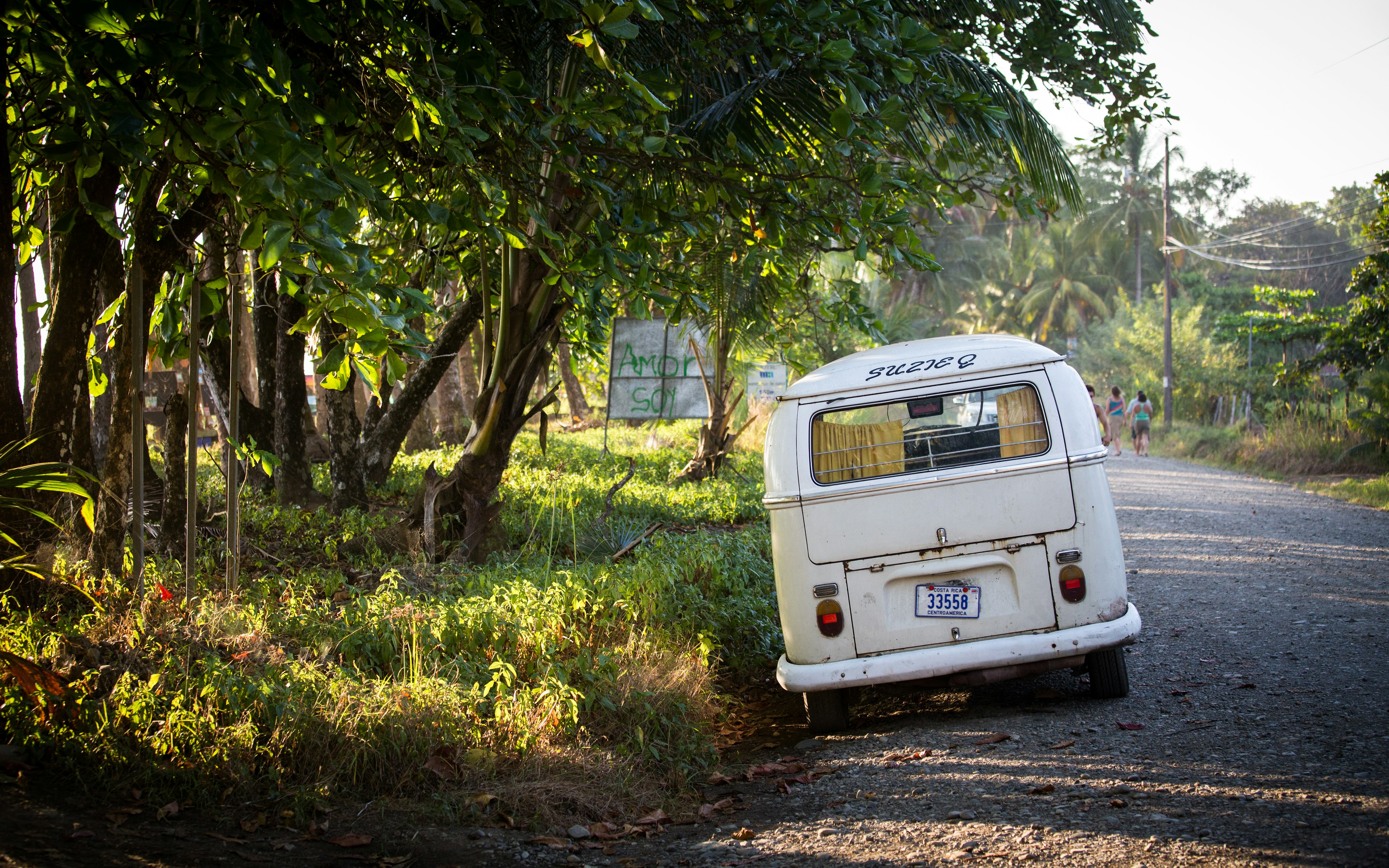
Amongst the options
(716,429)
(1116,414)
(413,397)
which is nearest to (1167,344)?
(1116,414)

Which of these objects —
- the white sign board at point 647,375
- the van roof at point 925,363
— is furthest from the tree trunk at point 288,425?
the van roof at point 925,363

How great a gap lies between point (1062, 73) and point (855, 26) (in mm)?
4183

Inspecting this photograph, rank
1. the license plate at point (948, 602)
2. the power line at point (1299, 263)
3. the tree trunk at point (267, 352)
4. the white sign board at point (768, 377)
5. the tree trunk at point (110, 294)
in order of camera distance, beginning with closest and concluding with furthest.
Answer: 1. the license plate at point (948, 602)
2. the tree trunk at point (110, 294)
3. the tree trunk at point (267, 352)
4. the white sign board at point (768, 377)
5. the power line at point (1299, 263)

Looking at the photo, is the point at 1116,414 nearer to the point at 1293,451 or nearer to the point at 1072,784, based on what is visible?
the point at 1293,451

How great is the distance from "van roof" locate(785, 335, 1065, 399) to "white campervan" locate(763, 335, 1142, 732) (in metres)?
0.01

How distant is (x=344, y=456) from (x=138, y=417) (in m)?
5.02

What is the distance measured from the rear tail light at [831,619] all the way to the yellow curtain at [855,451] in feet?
2.13

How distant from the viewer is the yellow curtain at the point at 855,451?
17.1ft

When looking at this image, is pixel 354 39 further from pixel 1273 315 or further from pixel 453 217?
pixel 1273 315

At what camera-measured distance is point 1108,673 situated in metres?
5.02

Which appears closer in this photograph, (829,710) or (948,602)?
(948,602)

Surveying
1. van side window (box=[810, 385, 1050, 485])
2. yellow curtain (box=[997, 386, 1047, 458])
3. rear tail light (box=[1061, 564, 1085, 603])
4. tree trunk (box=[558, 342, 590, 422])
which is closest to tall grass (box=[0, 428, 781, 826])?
van side window (box=[810, 385, 1050, 485])

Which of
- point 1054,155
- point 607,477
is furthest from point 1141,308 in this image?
point 1054,155

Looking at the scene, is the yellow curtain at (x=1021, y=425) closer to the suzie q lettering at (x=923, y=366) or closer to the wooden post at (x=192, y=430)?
the suzie q lettering at (x=923, y=366)
